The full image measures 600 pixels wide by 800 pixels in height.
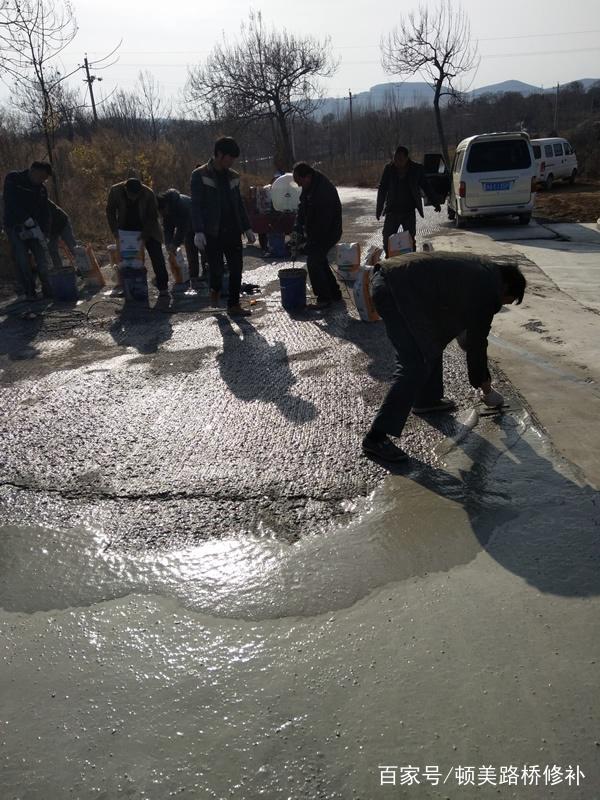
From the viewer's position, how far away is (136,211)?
805 centimetres

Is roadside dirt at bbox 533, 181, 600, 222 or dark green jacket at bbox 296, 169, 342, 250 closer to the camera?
dark green jacket at bbox 296, 169, 342, 250

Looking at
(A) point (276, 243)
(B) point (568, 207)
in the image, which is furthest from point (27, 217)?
(B) point (568, 207)

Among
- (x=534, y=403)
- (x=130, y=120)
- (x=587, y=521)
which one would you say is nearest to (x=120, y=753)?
(x=587, y=521)

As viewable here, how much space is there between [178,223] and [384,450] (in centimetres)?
645

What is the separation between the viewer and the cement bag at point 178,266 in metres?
9.30

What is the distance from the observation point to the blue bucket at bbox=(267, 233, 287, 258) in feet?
38.1

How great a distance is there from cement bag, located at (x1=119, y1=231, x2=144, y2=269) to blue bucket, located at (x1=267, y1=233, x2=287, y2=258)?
4.00 metres

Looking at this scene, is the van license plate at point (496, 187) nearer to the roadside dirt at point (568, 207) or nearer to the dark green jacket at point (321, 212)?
the roadside dirt at point (568, 207)

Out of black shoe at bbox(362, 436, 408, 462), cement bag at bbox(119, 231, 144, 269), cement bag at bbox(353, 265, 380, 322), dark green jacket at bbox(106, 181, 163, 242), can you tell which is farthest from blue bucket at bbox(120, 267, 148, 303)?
black shoe at bbox(362, 436, 408, 462)

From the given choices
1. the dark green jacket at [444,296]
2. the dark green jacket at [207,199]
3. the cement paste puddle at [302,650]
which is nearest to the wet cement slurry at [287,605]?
the cement paste puddle at [302,650]

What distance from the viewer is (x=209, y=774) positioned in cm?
191

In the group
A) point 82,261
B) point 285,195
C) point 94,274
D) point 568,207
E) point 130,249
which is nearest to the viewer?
point 130,249

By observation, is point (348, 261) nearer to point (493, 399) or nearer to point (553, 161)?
point (493, 399)

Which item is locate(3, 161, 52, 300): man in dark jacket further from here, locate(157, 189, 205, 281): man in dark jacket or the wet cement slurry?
the wet cement slurry
